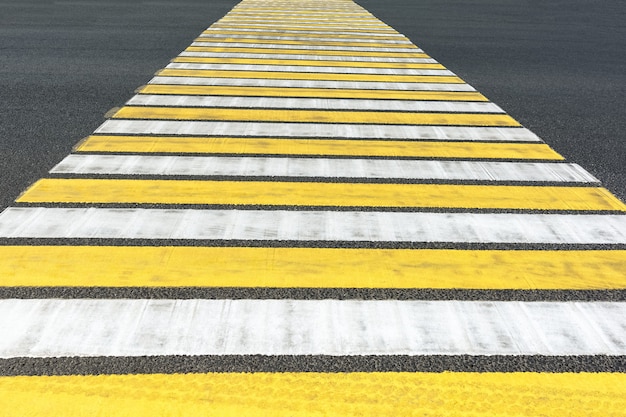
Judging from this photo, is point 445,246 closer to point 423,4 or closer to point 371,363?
point 371,363

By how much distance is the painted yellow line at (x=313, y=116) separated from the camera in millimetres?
4805

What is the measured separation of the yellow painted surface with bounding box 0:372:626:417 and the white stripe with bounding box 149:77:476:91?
437 centimetres

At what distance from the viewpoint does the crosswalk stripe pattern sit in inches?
76.5

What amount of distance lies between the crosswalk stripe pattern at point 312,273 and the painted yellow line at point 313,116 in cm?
A: 4

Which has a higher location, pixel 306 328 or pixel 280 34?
pixel 280 34

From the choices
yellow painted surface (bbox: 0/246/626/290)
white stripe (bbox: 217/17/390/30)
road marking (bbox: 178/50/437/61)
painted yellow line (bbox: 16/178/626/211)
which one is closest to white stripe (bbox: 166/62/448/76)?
road marking (bbox: 178/50/437/61)

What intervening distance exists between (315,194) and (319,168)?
431 mm

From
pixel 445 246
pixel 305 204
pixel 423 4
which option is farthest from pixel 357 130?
pixel 423 4

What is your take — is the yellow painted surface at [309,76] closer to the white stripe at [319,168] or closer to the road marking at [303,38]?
the road marking at [303,38]

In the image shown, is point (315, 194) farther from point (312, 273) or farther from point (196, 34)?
point (196, 34)

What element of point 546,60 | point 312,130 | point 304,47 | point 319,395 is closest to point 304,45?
point 304,47

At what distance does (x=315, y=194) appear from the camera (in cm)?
341

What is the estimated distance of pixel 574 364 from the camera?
2072 mm

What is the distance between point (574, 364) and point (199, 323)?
1453mm
